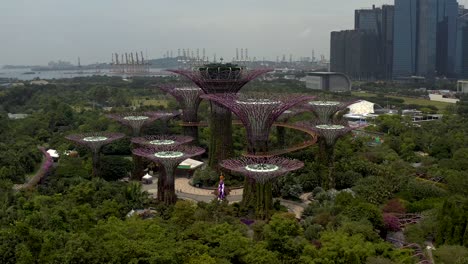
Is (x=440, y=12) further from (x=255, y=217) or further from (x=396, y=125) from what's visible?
(x=255, y=217)

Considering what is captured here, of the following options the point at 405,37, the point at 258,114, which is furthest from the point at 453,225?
the point at 405,37

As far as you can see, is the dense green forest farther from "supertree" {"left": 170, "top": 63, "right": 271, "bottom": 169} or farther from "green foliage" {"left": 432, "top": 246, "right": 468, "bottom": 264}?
"supertree" {"left": 170, "top": 63, "right": 271, "bottom": 169}

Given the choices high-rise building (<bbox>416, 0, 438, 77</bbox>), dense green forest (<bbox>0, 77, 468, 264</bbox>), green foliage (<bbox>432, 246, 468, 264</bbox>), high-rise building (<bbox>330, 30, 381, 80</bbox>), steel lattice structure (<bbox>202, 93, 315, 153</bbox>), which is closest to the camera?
dense green forest (<bbox>0, 77, 468, 264</bbox>)

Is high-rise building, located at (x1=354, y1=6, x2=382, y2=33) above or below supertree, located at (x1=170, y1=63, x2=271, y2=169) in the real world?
above

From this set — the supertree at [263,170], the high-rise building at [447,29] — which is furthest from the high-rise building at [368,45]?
the supertree at [263,170]

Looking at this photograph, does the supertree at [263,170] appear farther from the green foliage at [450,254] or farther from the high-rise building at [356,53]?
the high-rise building at [356,53]

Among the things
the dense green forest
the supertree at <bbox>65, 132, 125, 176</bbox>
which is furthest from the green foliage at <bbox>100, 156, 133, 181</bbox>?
the supertree at <bbox>65, 132, 125, 176</bbox>

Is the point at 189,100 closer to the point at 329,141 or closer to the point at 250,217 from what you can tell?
the point at 329,141
